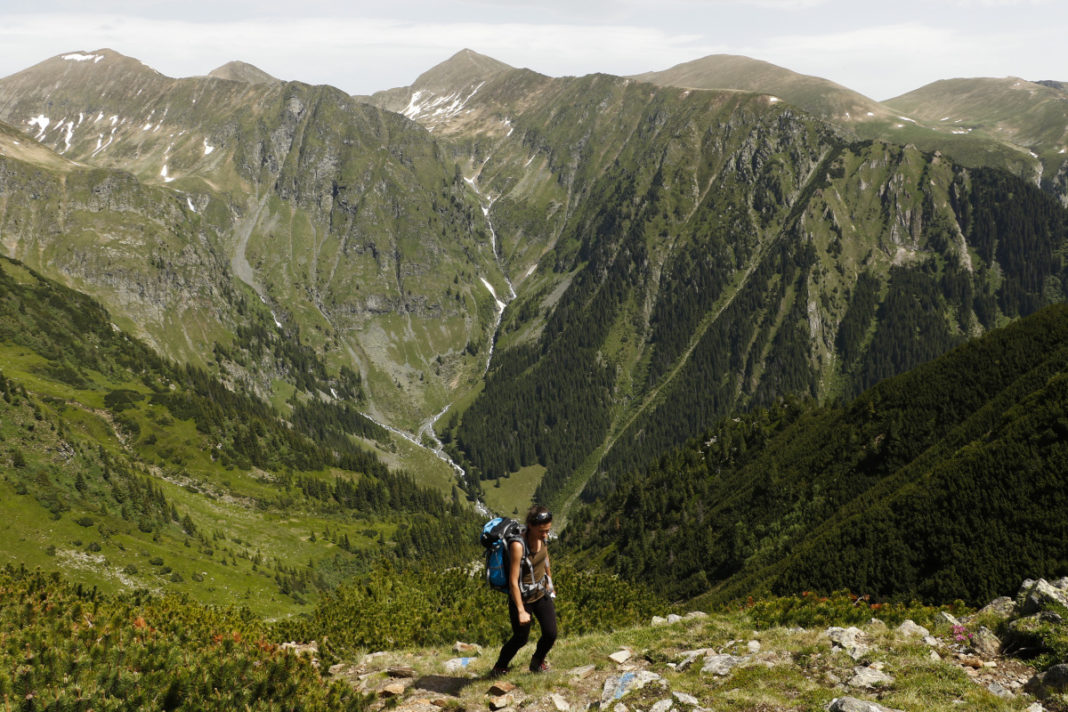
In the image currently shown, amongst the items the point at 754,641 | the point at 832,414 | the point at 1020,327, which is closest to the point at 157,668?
the point at 754,641

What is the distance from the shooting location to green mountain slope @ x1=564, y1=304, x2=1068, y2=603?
160 feet

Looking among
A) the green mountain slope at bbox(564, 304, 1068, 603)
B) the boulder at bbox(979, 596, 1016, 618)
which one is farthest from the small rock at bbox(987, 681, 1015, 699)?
the green mountain slope at bbox(564, 304, 1068, 603)

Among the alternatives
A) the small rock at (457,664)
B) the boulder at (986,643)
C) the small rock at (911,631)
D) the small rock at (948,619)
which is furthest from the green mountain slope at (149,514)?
the boulder at (986,643)

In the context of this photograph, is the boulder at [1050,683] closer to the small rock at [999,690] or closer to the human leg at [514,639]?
the small rock at [999,690]

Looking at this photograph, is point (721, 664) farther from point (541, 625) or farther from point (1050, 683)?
point (1050, 683)

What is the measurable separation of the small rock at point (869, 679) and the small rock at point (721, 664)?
299cm

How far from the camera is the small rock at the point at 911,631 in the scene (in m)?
19.2

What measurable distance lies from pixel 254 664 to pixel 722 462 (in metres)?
158

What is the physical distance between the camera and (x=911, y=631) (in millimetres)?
19641

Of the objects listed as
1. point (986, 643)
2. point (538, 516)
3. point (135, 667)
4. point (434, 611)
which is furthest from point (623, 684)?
point (434, 611)

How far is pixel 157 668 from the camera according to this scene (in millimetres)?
14367

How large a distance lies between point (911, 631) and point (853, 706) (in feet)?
24.7

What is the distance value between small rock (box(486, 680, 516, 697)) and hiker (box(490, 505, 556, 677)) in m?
0.97

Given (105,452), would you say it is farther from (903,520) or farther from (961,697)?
(961,697)
